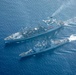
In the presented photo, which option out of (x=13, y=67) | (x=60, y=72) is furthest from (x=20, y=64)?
(x=60, y=72)

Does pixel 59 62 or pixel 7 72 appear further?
pixel 59 62

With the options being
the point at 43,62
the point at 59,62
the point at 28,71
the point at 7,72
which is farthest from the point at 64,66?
the point at 7,72

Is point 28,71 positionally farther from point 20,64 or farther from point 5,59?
point 5,59

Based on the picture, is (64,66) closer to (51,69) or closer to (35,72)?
(51,69)

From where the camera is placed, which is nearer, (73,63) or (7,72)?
(7,72)

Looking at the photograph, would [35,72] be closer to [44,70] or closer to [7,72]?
[44,70]

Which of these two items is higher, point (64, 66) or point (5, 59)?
point (5, 59)

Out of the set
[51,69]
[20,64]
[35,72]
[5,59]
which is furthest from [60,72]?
[5,59]

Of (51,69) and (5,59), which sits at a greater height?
(5,59)
